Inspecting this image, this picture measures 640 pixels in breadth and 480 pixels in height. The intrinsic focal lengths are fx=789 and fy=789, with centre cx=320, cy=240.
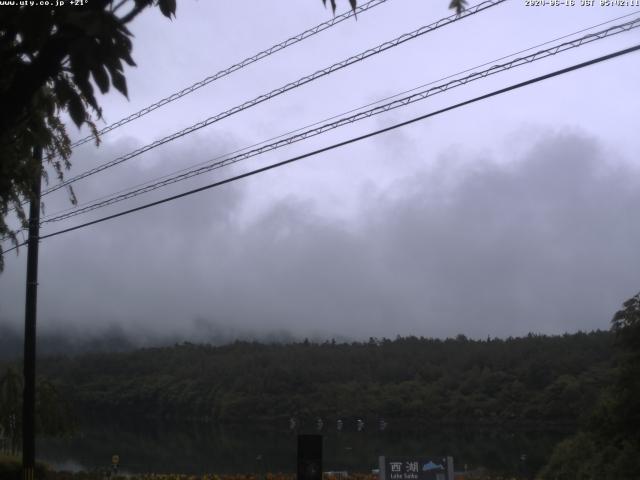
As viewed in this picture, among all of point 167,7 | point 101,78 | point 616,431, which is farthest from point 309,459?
point 616,431

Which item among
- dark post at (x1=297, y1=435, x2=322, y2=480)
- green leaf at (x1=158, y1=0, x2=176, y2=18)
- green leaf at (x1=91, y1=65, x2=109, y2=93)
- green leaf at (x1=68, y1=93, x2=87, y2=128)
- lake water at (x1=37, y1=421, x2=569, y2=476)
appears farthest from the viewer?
lake water at (x1=37, y1=421, x2=569, y2=476)

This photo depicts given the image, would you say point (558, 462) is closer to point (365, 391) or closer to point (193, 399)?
point (365, 391)

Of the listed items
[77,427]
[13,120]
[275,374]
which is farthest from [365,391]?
[13,120]

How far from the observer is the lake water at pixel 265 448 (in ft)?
101

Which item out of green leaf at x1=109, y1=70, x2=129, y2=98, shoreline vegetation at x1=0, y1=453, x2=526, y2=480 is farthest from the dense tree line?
green leaf at x1=109, y1=70, x2=129, y2=98

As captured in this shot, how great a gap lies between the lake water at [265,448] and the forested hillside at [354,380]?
4.67m

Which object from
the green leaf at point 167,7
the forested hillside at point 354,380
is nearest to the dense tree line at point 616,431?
the green leaf at point 167,7

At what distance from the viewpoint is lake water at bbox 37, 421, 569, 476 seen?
30.8 metres

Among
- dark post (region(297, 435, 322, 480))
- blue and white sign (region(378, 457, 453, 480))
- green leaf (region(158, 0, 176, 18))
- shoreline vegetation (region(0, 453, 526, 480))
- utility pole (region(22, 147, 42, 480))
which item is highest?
green leaf (region(158, 0, 176, 18))

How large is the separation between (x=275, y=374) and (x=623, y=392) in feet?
247

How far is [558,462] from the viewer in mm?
17328

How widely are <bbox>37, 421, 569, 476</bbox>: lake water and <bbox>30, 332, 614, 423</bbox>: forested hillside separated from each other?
15.3 feet

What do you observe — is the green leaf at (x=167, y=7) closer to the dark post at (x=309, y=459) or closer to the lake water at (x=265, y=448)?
the dark post at (x=309, y=459)
